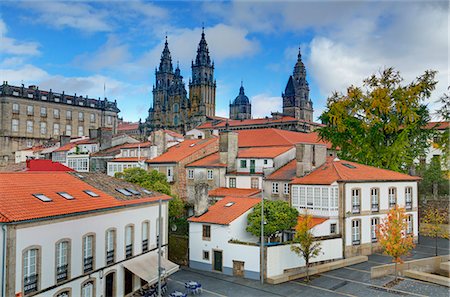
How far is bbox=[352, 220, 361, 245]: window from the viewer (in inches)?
1458

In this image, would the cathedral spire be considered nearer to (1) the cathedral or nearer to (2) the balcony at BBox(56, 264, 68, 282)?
(1) the cathedral

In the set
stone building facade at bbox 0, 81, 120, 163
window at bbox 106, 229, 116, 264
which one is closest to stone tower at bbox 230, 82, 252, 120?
stone building facade at bbox 0, 81, 120, 163

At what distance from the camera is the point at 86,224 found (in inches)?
933

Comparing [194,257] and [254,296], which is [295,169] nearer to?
[194,257]

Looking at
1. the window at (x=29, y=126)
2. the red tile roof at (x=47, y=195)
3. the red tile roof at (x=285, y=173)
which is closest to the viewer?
the red tile roof at (x=47, y=195)

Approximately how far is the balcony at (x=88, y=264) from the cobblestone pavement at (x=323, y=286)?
7.13 metres

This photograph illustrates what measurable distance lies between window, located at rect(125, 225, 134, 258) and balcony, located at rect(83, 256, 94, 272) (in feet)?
11.2

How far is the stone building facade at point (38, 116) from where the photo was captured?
8338 cm

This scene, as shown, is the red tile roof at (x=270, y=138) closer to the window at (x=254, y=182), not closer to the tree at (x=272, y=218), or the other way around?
the window at (x=254, y=182)

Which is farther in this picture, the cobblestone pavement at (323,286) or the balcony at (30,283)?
the cobblestone pavement at (323,286)

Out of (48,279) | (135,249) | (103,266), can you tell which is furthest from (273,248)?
(48,279)

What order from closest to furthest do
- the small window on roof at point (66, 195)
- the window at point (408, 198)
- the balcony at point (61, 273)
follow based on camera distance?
the balcony at point (61, 273), the small window on roof at point (66, 195), the window at point (408, 198)

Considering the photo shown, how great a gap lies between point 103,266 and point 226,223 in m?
11.1

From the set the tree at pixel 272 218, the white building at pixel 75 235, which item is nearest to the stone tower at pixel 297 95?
the tree at pixel 272 218
